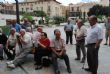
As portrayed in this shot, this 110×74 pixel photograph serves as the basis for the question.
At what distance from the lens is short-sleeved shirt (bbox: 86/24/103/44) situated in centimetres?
873

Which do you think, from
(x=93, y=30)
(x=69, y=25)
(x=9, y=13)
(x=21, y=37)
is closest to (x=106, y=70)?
(x=93, y=30)

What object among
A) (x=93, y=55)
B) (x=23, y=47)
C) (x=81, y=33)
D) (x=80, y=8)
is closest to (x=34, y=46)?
(x=23, y=47)

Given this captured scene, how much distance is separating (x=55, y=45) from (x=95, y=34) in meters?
1.69

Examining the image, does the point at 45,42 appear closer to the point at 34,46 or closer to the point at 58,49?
the point at 34,46

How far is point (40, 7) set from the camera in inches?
5231

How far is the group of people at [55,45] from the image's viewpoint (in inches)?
349

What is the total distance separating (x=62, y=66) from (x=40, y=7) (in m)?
123

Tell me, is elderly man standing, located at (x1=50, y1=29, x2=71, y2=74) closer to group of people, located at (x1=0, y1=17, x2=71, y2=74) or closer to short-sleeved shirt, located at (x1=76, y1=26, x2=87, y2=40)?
group of people, located at (x1=0, y1=17, x2=71, y2=74)

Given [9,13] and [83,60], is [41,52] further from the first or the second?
[9,13]

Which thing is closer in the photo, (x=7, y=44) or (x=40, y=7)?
(x=7, y=44)

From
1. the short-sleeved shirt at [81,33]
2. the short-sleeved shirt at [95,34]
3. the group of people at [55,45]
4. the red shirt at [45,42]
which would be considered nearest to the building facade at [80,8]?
the group of people at [55,45]

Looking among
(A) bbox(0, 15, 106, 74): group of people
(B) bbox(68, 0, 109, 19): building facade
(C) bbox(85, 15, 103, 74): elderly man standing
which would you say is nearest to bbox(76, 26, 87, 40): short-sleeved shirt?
(A) bbox(0, 15, 106, 74): group of people

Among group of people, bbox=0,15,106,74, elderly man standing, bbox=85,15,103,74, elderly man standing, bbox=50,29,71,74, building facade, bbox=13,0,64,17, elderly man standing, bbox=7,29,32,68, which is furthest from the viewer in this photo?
building facade, bbox=13,0,64,17

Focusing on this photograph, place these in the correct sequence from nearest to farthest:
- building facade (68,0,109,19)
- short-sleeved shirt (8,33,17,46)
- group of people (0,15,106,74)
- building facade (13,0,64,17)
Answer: group of people (0,15,106,74), short-sleeved shirt (8,33,17,46), building facade (13,0,64,17), building facade (68,0,109,19)
